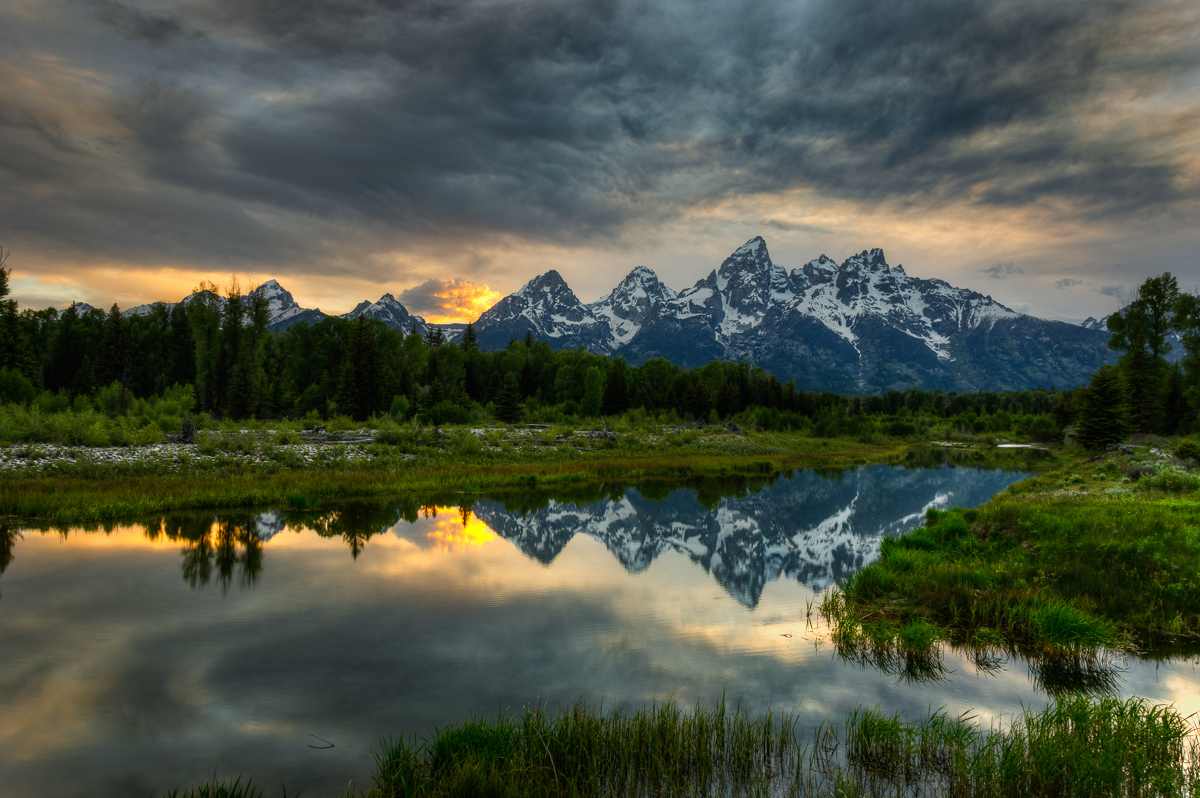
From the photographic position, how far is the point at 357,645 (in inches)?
376

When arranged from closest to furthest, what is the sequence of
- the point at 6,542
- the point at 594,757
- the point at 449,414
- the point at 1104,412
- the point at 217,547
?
the point at 594,757 → the point at 6,542 → the point at 217,547 → the point at 1104,412 → the point at 449,414

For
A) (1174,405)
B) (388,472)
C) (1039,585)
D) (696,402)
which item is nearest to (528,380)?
(696,402)

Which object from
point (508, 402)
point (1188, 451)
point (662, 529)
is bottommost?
point (662, 529)

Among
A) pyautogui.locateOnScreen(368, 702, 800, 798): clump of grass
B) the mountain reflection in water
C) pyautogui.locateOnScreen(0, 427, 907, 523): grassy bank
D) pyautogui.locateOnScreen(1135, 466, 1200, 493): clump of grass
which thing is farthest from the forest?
pyautogui.locateOnScreen(368, 702, 800, 798): clump of grass

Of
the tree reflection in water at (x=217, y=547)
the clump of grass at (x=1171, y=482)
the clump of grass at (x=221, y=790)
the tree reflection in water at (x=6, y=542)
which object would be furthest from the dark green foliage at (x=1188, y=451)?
the tree reflection in water at (x=6, y=542)

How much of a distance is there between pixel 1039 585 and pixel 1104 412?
47.5m

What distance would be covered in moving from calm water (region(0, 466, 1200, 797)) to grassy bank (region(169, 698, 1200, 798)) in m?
0.85

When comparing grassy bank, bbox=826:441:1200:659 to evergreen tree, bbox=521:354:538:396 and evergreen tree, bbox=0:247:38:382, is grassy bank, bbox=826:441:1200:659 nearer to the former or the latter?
evergreen tree, bbox=0:247:38:382

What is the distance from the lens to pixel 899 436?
96.6m

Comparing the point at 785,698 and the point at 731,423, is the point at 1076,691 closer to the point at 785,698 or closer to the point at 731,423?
the point at 785,698

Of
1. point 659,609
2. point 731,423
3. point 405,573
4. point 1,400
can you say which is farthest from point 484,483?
point 731,423

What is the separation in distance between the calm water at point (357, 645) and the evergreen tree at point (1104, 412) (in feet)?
140

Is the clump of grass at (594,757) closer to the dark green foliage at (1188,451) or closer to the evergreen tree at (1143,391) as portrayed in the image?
the dark green foliage at (1188,451)

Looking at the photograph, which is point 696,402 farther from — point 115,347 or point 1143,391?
point 115,347
